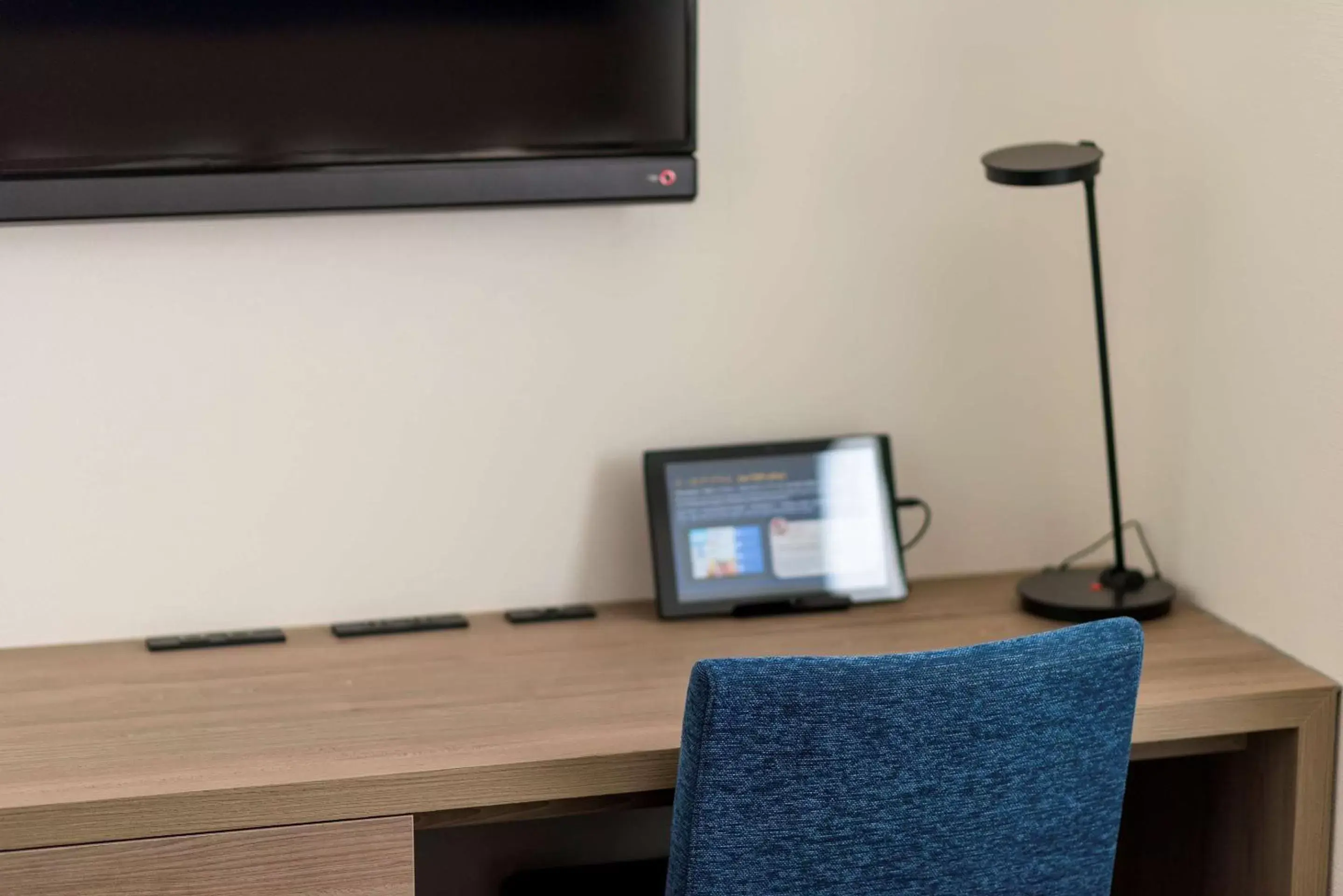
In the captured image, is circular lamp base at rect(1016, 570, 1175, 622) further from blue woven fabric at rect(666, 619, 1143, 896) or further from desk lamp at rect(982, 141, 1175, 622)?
blue woven fabric at rect(666, 619, 1143, 896)

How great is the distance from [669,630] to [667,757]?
410 millimetres

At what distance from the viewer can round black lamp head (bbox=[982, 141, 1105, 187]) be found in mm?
1750

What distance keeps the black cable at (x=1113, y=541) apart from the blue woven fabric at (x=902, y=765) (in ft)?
2.18

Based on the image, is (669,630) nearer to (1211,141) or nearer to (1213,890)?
(1213,890)

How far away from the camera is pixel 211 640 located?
188 cm

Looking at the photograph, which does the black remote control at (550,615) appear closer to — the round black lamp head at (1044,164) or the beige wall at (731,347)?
the beige wall at (731,347)

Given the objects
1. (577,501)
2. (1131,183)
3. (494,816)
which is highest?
(1131,183)

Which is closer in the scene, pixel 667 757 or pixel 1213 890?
pixel 667 757

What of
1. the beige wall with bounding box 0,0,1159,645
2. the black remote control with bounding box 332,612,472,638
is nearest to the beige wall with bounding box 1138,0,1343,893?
the beige wall with bounding box 0,0,1159,645

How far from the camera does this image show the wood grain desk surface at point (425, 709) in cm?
144

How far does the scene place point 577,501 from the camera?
2012 mm

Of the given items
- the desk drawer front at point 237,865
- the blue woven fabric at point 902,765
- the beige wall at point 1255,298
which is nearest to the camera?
the blue woven fabric at point 902,765

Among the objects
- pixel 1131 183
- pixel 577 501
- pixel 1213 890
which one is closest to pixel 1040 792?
pixel 1213 890

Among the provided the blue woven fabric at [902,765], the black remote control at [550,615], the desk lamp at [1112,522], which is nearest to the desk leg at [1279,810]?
the desk lamp at [1112,522]
